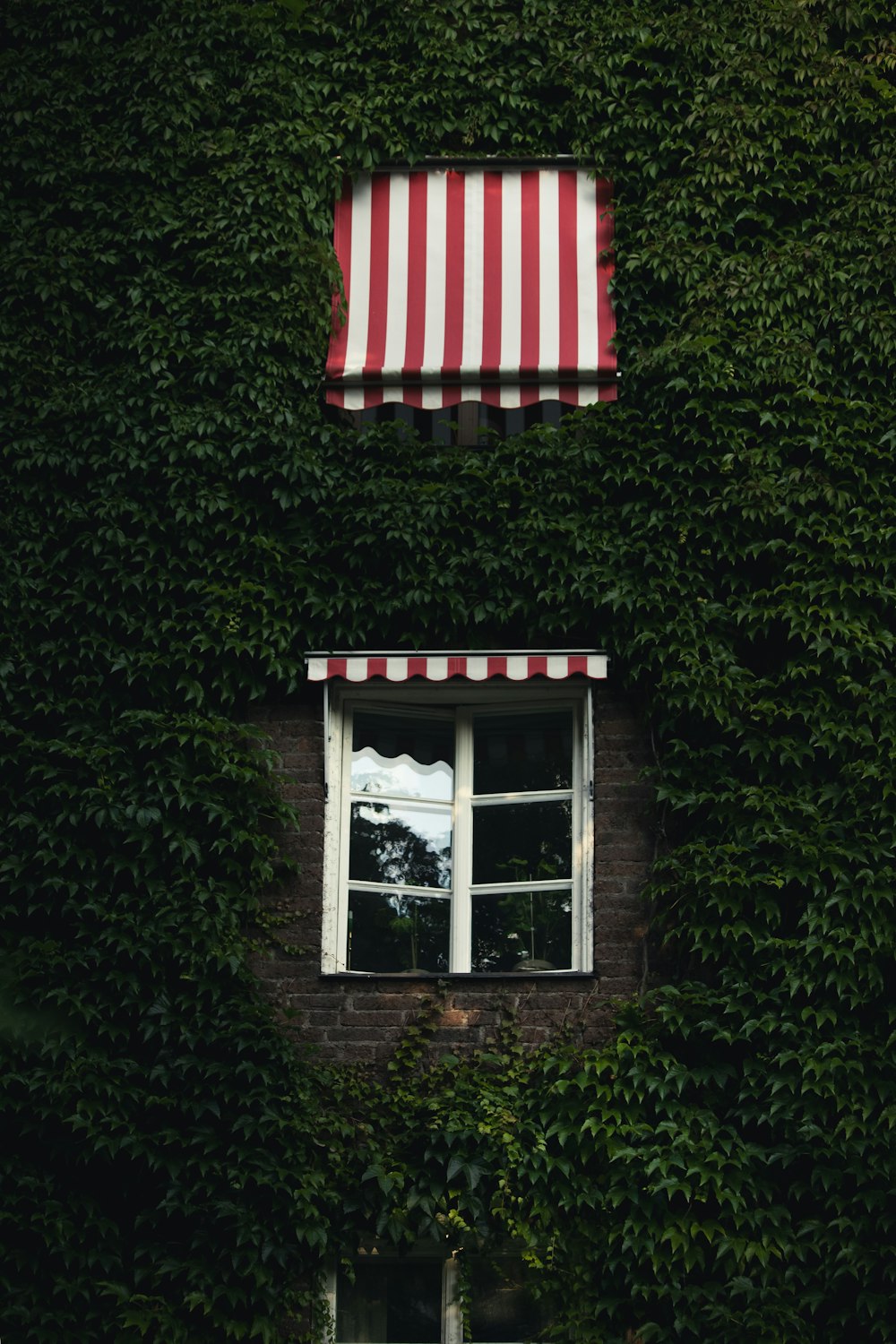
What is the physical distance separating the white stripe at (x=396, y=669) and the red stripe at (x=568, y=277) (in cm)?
204

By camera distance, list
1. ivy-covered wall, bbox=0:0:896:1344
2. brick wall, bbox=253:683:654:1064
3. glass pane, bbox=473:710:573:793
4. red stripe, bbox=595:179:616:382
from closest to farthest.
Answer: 1. ivy-covered wall, bbox=0:0:896:1344
2. brick wall, bbox=253:683:654:1064
3. glass pane, bbox=473:710:573:793
4. red stripe, bbox=595:179:616:382

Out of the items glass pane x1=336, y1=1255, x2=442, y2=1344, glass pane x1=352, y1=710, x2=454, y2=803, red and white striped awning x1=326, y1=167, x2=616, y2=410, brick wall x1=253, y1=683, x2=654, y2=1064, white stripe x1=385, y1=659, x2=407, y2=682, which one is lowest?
glass pane x1=336, y1=1255, x2=442, y2=1344

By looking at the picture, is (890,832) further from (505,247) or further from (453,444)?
(505,247)

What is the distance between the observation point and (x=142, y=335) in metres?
9.84

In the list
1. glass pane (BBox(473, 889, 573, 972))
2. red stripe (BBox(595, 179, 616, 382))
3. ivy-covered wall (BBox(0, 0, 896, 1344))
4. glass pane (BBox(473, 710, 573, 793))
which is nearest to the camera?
ivy-covered wall (BBox(0, 0, 896, 1344))

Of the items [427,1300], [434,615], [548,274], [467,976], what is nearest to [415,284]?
[548,274]

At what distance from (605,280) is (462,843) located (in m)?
3.52

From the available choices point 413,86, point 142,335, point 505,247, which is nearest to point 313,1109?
point 142,335

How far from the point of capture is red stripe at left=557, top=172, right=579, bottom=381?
9953mm

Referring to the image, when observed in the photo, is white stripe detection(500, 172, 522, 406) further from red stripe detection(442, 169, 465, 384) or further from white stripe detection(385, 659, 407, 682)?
white stripe detection(385, 659, 407, 682)

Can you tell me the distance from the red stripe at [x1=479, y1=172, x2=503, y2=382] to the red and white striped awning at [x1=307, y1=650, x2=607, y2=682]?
6.06ft

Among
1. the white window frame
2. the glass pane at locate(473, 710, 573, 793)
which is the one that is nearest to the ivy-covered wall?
the white window frame

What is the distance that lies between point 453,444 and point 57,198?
2848mm

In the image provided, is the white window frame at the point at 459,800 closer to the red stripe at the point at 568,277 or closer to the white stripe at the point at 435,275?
the white stripe at the point at 435,275
